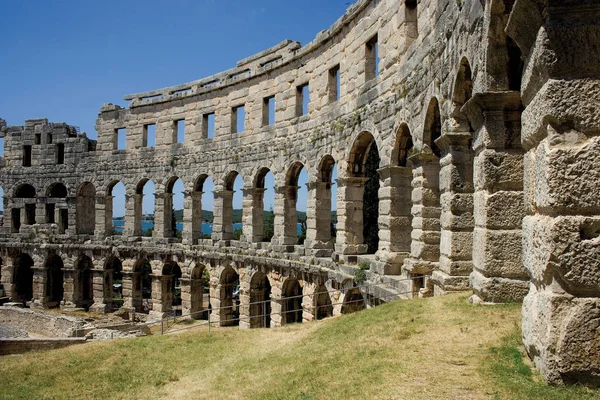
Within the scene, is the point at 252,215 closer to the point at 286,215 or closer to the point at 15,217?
the point at 286,215

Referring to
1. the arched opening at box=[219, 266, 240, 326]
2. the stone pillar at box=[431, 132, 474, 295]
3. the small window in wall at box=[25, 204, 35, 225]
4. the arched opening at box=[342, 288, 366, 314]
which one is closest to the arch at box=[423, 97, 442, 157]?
the stone pillar at box=[431, 132, 474, 295]

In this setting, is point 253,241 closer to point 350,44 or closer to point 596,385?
point 350,44

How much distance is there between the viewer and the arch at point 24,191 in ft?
99.9

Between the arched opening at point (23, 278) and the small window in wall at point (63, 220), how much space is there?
2.64 meters

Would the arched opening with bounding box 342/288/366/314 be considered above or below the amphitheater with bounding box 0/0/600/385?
below

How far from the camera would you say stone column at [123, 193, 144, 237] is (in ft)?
87.6

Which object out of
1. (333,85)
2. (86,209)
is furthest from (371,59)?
(86,209)

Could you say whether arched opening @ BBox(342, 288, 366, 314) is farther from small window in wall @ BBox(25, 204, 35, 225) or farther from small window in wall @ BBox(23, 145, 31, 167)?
small window in wall @ BBox(23, 145, 31, 167)

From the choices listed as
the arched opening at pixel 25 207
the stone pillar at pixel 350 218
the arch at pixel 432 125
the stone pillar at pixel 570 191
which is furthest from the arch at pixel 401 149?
the arched opening at pixel 25 207

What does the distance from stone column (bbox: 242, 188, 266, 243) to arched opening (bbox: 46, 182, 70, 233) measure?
12.4 metres

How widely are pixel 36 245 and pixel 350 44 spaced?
69.6 feet

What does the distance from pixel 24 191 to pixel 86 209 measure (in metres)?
4.94

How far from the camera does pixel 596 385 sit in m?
4.39

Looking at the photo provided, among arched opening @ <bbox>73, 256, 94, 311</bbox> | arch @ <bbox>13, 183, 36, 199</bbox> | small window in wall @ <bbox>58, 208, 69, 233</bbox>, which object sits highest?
arch @ <bbox>13, 183, 36, 199</bbox>
